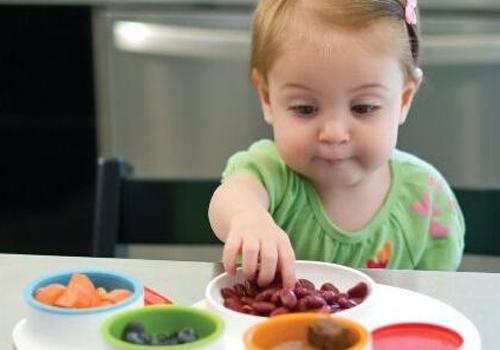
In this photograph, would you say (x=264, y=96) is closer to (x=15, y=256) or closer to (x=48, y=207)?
(x=15, y=256)

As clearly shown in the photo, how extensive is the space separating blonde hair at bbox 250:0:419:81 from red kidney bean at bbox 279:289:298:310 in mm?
314

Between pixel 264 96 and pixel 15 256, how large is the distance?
31 cm

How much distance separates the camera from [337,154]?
101cm

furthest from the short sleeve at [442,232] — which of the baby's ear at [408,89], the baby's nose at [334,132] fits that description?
the baby's nose at [334,132]

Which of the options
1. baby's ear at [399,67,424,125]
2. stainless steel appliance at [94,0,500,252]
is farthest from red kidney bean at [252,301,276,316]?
stainless steel appliance at [94,0,500,252]

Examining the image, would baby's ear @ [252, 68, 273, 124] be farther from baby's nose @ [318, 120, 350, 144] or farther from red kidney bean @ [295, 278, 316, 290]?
red kidney bean @ [295, 278, 316, 290]

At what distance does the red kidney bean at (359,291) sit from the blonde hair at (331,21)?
0.29 m

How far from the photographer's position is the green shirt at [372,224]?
1.13 meters

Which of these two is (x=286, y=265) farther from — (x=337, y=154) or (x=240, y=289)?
(x=337, y=154)

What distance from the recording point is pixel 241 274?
862 millimetres

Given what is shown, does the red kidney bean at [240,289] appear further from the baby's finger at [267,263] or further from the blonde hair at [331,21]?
the blonde hair at [331,21]

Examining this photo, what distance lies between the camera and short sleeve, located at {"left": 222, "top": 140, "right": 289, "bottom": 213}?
111 centimetres

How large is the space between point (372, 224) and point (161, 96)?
3.43ft

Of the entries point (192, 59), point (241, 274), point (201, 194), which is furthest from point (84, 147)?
point (241, 274)
